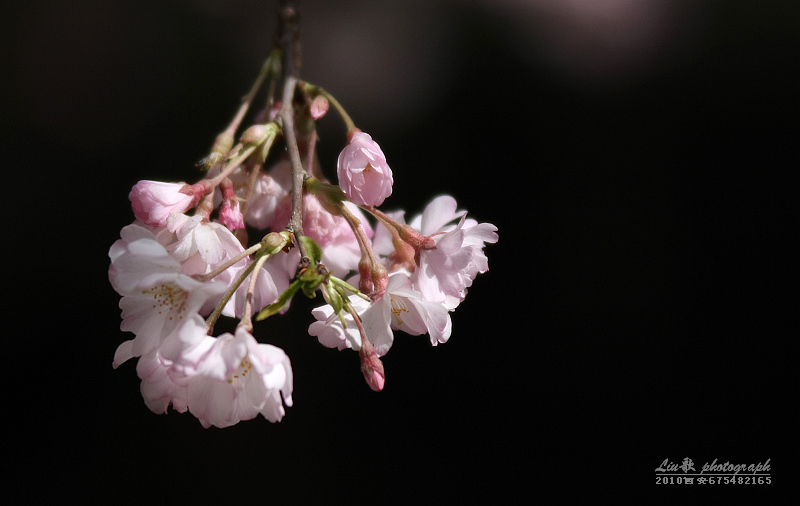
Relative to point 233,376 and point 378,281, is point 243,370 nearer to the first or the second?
point 233,376

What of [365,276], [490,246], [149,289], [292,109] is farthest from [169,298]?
[490,246]

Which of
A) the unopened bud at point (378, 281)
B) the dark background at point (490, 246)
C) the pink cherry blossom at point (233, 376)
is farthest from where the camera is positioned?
the dark background at point (490, 246)

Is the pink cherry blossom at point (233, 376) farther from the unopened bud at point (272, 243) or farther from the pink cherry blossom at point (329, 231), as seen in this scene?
the pink cherry blossom at point (329, 231)

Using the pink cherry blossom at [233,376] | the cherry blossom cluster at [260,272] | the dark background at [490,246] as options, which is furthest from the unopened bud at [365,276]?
the dark background at [490,246]

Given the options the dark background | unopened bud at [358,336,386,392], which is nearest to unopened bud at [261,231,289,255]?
unopened bud at [358,336,386,392]

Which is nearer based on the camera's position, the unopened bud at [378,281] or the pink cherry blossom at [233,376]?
the pink cherry blossom at [233,376]

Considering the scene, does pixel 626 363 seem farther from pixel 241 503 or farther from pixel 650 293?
pixel 241 503
